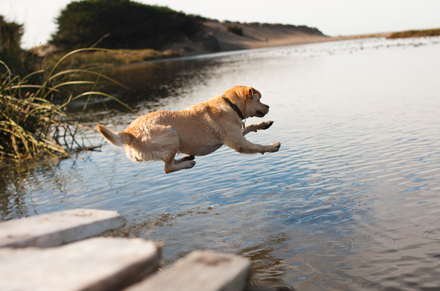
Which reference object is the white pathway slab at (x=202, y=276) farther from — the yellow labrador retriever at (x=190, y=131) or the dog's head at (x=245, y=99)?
the dog's head at (x=245, y=99)

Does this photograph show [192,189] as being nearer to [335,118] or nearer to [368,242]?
[368,242]

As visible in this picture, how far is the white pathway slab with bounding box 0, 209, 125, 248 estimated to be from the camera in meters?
2.14

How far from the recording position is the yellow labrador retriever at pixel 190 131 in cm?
512

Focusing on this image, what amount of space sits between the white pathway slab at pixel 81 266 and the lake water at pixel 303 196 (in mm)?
674

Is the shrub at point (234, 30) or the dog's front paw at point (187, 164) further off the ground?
the shrub at point (234, 30)

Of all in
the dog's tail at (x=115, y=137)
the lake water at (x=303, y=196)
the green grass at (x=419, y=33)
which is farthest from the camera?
the green grass at (x=419, y=33)

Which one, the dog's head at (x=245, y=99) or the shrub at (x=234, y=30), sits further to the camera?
the shrub at (x=234, y=30)

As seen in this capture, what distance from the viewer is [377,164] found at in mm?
7316

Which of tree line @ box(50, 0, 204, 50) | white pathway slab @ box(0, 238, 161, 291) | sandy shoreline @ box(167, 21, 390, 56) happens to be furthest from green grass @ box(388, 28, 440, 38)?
white pathway slab @ box(0, 238, 161, 291)

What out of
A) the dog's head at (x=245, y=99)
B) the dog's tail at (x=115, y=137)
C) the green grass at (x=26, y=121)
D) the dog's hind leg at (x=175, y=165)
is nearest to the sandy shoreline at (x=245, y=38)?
the green grass at (x=26, y=121)

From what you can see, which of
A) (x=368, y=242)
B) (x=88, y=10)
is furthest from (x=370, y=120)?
(x=88, y=10)

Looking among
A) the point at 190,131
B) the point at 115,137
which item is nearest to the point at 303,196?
the point at 190,131

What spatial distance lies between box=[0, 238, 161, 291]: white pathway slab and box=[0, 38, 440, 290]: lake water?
674 mm

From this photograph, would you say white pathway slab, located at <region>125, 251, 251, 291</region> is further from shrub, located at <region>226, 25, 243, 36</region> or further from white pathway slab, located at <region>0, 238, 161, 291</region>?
shrub, located at <region>226, 25, 243, 36</region>
